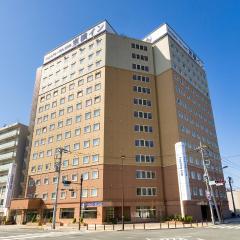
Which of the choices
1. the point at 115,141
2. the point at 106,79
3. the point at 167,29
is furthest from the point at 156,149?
the point at 167,29

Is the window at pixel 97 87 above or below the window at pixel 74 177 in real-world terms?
above

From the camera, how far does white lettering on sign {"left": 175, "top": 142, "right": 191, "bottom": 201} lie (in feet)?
170

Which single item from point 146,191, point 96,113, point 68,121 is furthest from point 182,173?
point 68,121

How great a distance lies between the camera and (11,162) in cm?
7912

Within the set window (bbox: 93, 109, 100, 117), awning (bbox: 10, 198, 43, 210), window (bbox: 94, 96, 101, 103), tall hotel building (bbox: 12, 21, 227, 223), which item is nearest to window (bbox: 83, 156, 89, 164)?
tall hotel building (bbox: 12, 21, 227, 223)

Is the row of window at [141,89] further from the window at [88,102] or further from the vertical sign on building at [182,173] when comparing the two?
the vertical sign on building at [182,173]

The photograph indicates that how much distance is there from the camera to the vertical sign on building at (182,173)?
51.8 metres

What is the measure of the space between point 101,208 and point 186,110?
3342cm

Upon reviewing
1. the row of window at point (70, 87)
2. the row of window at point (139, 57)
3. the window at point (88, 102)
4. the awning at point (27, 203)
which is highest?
the row of window at point (139, 57)

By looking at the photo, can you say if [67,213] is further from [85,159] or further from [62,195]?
[85,159]

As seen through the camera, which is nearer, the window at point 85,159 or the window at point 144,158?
the window at point 144,158

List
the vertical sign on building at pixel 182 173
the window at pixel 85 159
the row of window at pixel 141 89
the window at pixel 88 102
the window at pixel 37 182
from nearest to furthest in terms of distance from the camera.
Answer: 1. the vertical sign on building at pixel 182 173
2. the window at pixel 85 159
3. the window at pixel 88 102
4. the window at pixel 37 182
5. the row of window at pixel 141 89

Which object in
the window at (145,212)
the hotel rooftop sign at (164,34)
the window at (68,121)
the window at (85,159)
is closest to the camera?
the window at (145,212)

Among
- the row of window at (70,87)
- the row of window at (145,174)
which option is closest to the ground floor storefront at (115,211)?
the row of window at (145,174)
